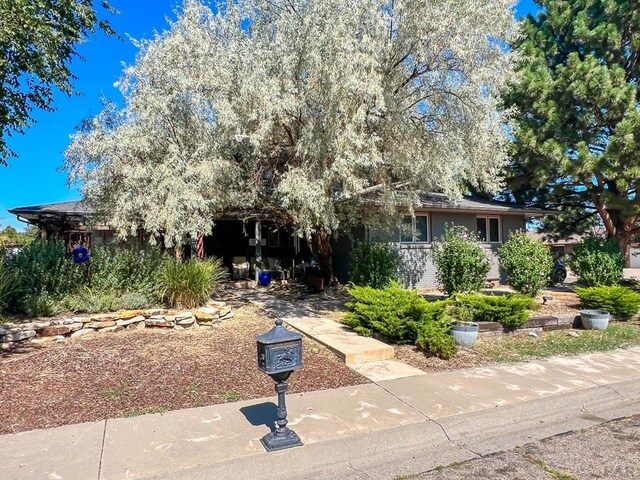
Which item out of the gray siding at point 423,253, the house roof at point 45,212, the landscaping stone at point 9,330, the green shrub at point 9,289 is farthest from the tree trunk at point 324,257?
the landscaping stone at point 9,330

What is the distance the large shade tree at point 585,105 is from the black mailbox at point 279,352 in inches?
491

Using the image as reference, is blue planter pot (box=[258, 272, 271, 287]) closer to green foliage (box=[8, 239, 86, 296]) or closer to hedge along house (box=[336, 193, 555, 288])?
hedge along house (box=[336, 193, 555, 288])

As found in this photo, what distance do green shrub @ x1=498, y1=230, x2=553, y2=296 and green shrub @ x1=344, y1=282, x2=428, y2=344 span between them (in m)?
4.25

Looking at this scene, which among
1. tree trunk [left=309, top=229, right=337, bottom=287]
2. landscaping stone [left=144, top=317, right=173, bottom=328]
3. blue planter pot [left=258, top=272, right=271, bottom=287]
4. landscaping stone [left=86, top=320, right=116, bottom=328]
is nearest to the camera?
landscaping stone [left=86, top=320, right=116, bottom=328]

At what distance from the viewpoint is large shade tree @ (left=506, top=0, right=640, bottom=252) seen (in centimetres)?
1328

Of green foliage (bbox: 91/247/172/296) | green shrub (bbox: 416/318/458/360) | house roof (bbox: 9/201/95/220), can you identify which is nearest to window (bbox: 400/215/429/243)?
green shrub (bbox: 416/318/458/360)

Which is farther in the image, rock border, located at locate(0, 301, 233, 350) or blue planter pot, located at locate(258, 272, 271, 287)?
blue planter pot, located at locate(258, 272, 271, 287)

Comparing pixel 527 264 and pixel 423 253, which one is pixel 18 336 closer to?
pixel 527 264

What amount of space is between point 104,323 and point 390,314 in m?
4.78

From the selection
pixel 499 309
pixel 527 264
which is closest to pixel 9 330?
pixel 499 309

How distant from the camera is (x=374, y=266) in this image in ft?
34.9

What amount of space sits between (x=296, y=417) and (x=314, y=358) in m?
1.97

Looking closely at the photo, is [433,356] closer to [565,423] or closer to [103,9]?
[565,423]

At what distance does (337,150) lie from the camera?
7816 mm
